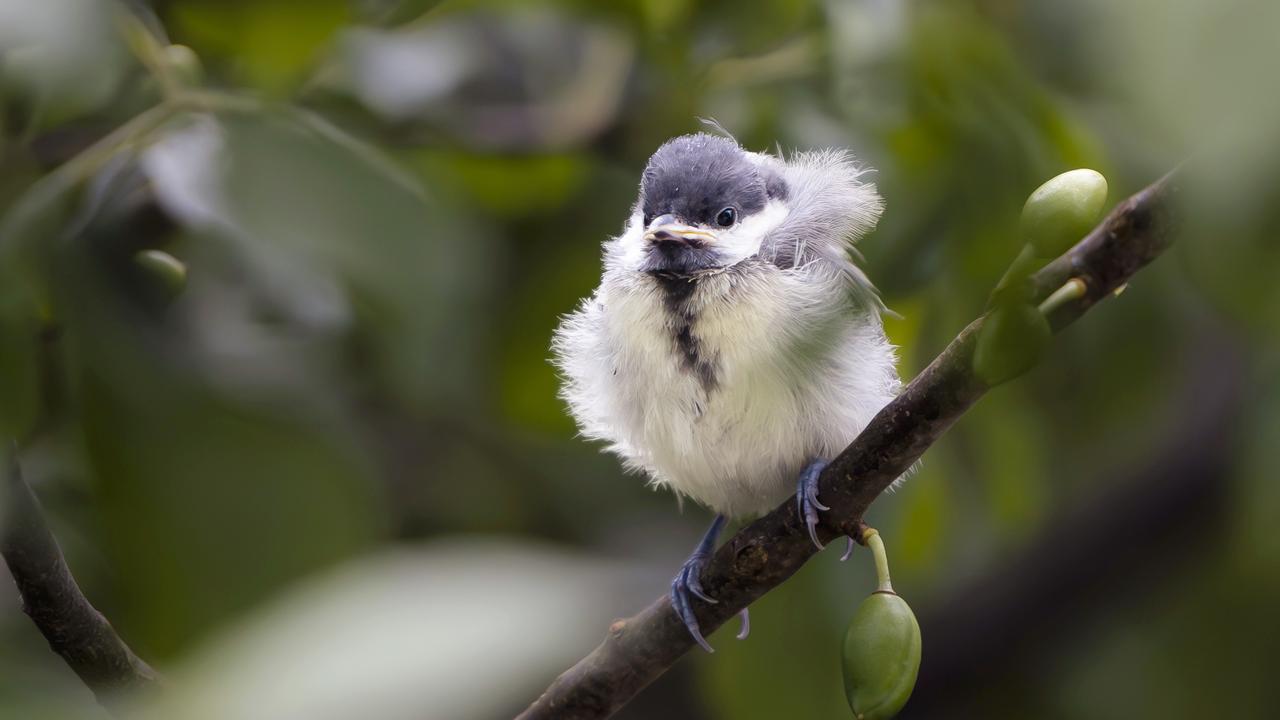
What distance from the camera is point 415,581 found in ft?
1.28

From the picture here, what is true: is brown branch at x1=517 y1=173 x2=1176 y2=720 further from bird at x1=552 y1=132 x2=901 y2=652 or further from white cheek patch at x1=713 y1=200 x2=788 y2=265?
white cheek patch at x1=713 y1=200 x2=788 y2=265

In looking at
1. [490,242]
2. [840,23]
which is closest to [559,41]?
[490,242]

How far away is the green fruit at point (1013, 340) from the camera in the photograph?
0.32 meters

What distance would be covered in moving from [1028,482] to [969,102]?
28 centimetres

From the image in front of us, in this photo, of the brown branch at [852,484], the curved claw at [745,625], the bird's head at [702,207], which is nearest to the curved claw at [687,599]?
the brown branch at [852,484]

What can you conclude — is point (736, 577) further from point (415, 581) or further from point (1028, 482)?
point (1028, 482)

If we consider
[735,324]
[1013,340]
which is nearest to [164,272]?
[735,324]

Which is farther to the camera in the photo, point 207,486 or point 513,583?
point 207,486

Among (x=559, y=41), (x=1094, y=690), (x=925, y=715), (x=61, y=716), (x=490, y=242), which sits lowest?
(x=925, y=715)

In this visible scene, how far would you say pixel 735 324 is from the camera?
0.68m

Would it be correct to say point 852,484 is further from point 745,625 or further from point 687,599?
point 745,625

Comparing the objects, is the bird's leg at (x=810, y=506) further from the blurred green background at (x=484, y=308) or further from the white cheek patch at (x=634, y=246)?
the white cheek patch at (x=634, y=246)

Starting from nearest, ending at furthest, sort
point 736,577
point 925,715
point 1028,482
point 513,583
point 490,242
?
1. point 513,583
2. point 736,577
3. point 1028,482
4. point 490,242
5. point 925,715

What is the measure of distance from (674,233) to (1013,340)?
1.29 ft
